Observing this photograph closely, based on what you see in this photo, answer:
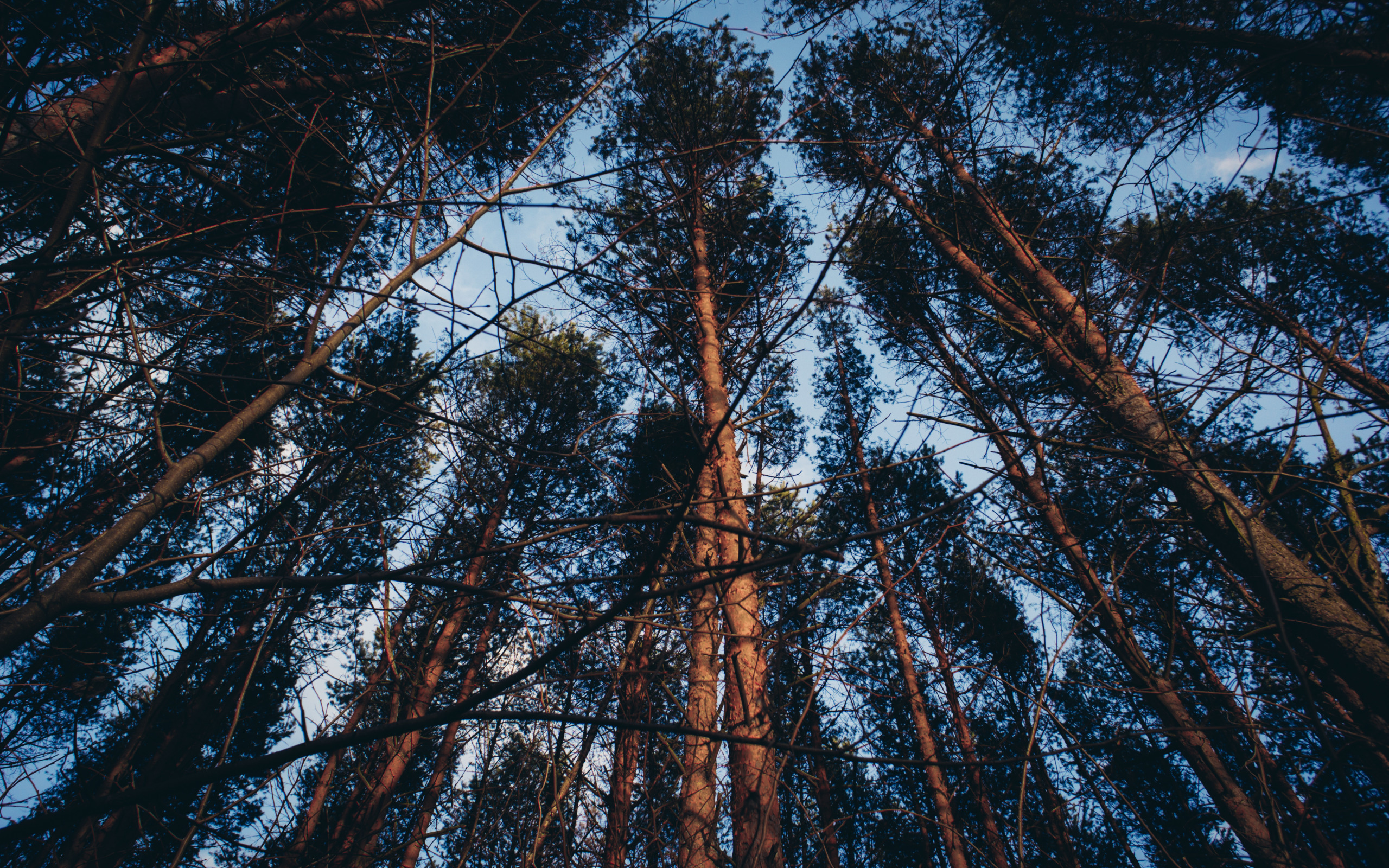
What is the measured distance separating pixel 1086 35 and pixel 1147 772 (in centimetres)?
1125

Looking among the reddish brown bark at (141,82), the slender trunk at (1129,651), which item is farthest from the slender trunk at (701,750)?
the reddish brown bark at (141,82)

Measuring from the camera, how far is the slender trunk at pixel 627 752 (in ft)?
8.00

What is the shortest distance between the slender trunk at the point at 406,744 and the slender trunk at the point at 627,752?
860 millimetres

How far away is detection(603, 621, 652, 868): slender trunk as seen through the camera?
2.44 metres

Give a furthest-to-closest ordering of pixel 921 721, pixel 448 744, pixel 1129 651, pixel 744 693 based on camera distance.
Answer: pixel 448 744 → pixel 921 721 → pixel 744 693 → pixel 1129 651

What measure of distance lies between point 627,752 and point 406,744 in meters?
2.01

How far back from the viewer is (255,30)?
249 cm

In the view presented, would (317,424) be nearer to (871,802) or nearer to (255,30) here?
(255,30)

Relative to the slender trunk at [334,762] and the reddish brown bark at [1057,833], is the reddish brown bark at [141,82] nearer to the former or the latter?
the slender trunk at [334,762]

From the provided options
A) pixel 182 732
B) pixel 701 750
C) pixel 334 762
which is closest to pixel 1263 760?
pixel 701 750

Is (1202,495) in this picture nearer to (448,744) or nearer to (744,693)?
(744,693)

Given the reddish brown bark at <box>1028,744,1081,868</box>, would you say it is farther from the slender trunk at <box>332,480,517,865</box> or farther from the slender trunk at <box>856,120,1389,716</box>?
the slender trunk at <box>332,480,517,865</box>

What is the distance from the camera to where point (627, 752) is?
5.18m

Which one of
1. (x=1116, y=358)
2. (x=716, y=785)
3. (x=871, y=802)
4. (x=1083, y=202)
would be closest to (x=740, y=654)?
(x=716, y=785)
